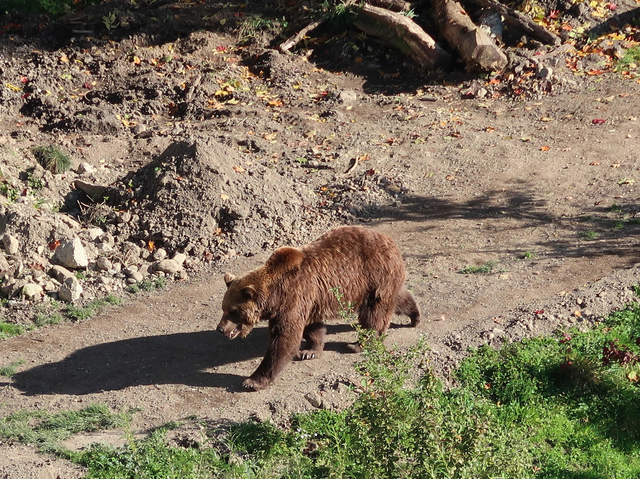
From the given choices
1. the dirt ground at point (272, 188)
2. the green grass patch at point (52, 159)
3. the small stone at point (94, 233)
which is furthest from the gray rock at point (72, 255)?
the green grass patch at point (52, 159)

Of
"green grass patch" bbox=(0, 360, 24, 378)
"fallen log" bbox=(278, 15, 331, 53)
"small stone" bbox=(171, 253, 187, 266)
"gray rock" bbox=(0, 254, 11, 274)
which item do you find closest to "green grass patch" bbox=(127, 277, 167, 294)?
"small stone" bbox=(171, 253, 187, 266)

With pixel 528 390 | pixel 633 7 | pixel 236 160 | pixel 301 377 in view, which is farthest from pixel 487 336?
pixel 633 7

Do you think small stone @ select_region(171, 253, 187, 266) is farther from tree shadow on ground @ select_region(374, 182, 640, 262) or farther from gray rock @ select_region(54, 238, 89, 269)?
tree shadow on ground @ select_region(374, 182, 640, 262)

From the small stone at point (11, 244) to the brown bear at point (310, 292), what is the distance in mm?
3925

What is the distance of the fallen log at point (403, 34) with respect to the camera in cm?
1559

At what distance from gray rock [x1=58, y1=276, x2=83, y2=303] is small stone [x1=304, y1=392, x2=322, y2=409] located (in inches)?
158

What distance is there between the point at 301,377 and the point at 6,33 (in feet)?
41.1

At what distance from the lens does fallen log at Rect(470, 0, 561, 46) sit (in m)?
15.6

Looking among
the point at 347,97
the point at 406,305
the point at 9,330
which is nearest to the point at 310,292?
the point at 406,305

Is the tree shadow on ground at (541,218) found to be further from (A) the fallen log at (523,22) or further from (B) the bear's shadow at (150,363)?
(A) the fallen log at (523,22)

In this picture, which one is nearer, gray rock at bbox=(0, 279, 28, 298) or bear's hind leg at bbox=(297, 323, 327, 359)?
bear's hind leg at bbox=(297, 323, 327, 359)

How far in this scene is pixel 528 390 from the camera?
7.94 meters

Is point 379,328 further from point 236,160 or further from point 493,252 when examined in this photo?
point 236,160

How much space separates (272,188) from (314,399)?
490 cm
